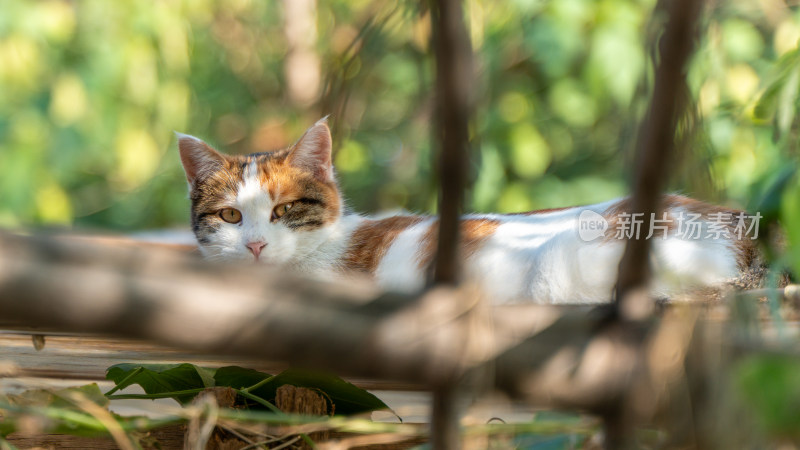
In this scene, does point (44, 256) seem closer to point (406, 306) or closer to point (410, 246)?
point (406, 306)

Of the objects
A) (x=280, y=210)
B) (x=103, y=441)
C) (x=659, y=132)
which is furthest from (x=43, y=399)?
(x=280, y=210)

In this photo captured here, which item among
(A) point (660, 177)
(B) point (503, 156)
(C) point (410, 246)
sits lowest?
(A) point (660, 177)

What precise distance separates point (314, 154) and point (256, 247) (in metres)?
0.24

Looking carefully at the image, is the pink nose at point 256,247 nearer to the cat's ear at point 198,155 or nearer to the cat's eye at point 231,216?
the cat's eye at point 231,216

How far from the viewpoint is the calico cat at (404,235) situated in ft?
3.17

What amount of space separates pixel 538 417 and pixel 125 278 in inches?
13.3

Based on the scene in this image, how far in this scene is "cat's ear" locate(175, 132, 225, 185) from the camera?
1.42 m

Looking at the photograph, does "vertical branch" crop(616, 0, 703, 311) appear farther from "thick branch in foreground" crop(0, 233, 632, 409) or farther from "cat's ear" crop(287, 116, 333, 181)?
"cat's ear" crop(287, 116, 333, 181)

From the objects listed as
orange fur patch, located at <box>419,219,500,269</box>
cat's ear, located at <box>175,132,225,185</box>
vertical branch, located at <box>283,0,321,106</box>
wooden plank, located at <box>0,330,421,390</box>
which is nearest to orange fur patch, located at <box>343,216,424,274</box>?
orange fur patch, located at <box>419,219,500,269</box>

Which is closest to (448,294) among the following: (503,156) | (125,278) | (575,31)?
(125,278)

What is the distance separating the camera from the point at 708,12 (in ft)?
1.22

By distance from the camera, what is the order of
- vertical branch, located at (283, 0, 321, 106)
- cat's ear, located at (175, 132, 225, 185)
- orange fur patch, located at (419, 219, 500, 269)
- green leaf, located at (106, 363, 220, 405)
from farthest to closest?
1. vertical branch, located at (283, 0, 321, 106)
2. cat's ear, located at (175, 132, 225, 185)
3. orange fur patch, located at (419, 219, 500, 269)
4. green leaf, located at (106, 363, 220, 405)

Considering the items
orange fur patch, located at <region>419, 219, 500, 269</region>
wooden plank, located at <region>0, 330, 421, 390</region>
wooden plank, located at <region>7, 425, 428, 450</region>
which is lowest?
wooden plank, located at <region>7, 425, 428, 450</region>

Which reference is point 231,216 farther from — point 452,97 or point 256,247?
point 452,97
